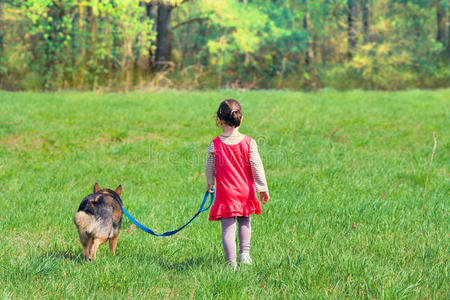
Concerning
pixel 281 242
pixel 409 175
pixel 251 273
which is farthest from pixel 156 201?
pixel 409 175

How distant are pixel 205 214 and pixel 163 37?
67.3 ft

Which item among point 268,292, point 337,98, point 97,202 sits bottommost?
point 268,292

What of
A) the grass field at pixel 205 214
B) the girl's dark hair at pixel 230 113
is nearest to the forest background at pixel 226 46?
the grass field at pixel 205 214

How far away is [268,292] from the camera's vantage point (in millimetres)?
3285

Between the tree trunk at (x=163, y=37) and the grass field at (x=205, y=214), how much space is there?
10772 mm

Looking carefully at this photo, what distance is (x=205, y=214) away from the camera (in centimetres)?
572

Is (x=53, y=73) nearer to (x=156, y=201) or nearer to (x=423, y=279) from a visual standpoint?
(x=156, y=201)

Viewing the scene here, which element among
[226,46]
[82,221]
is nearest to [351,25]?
[226,46]

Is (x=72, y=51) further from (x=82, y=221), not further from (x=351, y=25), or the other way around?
(x=351, y=25)

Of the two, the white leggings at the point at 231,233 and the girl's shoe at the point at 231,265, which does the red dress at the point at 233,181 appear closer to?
the white leggings at the point at 231,233

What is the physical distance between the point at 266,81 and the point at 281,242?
30541 mm

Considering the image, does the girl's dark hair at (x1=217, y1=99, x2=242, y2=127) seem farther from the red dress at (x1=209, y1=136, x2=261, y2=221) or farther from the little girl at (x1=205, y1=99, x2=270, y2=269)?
the red dress at (x1=209, y1=136, x2=261, y2=221)

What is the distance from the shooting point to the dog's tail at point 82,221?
140 inches

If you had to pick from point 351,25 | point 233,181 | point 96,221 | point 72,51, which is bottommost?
point 96,221
